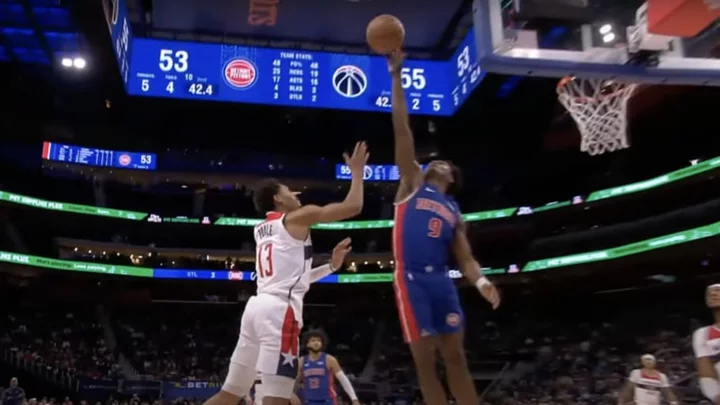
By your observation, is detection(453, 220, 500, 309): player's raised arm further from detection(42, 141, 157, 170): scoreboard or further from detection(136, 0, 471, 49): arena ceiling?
detection(42, 141, 157, 170): scoreboard

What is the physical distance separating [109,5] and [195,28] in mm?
6626

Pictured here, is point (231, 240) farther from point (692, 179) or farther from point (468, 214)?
point (692, 179)

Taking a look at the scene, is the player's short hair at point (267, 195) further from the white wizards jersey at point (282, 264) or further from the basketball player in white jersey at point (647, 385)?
the basketball player in white jersey at point (647, 385)

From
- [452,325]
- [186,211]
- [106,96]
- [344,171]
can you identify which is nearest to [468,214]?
[344,171]

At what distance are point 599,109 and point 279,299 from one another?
24.5ft

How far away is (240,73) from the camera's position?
20.3m

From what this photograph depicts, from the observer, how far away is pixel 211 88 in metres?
20.0

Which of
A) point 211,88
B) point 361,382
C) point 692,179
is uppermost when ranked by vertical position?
point 211,88

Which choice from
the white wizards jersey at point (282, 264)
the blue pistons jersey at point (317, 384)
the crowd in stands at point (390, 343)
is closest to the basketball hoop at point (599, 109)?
the blue pistons jersey at point (317, 384)

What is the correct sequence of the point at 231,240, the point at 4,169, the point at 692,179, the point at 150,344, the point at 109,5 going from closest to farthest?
1. the point at 109,5
2. the point at 692,179
3. the point at 150,344
4. the point at 4,169
5. the point at 231,240

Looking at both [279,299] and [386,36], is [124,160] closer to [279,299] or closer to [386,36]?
[279,299]

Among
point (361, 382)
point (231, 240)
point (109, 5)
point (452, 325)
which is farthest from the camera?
point (231, 240)

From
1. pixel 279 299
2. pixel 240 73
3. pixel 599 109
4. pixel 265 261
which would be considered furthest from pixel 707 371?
pixel 240 73

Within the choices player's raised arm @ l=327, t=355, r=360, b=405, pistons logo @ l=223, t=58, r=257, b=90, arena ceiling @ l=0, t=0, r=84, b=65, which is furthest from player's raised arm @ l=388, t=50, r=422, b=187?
pistons logo @ l=223, t=58, r=257, b=90
